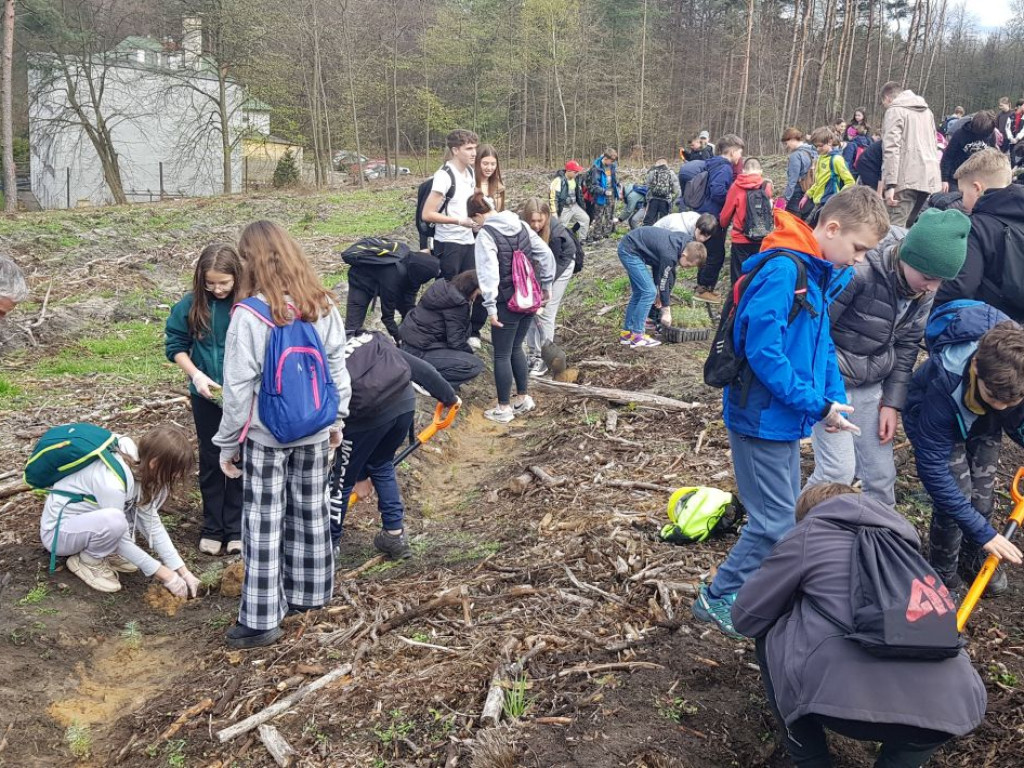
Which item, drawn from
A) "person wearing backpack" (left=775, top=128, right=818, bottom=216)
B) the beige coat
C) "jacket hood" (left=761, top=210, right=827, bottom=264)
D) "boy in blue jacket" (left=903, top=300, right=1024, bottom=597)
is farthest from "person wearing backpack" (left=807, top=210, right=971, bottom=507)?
"person wearing backpack" (left=775, top=128, right=818, bottom=216)

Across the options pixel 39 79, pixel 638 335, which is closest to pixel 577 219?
pixel 638 335

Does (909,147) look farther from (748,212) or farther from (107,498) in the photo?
(107,498)

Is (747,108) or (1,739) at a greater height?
(747,108)

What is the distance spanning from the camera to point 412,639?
4.16m

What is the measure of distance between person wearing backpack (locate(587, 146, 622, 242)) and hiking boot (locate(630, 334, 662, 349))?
320 inches

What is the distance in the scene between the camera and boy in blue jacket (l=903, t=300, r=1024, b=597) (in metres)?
3.73

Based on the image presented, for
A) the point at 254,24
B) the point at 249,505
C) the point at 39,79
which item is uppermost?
the point at 254,24

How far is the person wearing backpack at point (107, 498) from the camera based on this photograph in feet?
15.1

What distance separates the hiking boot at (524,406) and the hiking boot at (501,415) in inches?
4.4

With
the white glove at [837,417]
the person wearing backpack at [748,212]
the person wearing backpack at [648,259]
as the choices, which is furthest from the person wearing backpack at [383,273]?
the white glove at [837,417]

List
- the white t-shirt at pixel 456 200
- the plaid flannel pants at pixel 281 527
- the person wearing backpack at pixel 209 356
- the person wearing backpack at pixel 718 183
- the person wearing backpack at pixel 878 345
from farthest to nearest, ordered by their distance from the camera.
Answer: the person wearing backpack at pixel 718 183 < the white t-shirt at pixel 456 200 < the person wearing backpack at pixel 209 356 < the person wearing backpack at pixel 878 345 < the plaid flannel pants at pixel 281 527

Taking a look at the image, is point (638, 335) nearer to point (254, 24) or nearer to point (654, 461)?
point (654, 461)

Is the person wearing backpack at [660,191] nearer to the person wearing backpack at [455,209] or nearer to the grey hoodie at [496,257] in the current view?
the person wearing backpack at [455,209]

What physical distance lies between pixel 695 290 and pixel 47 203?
4149 cm
